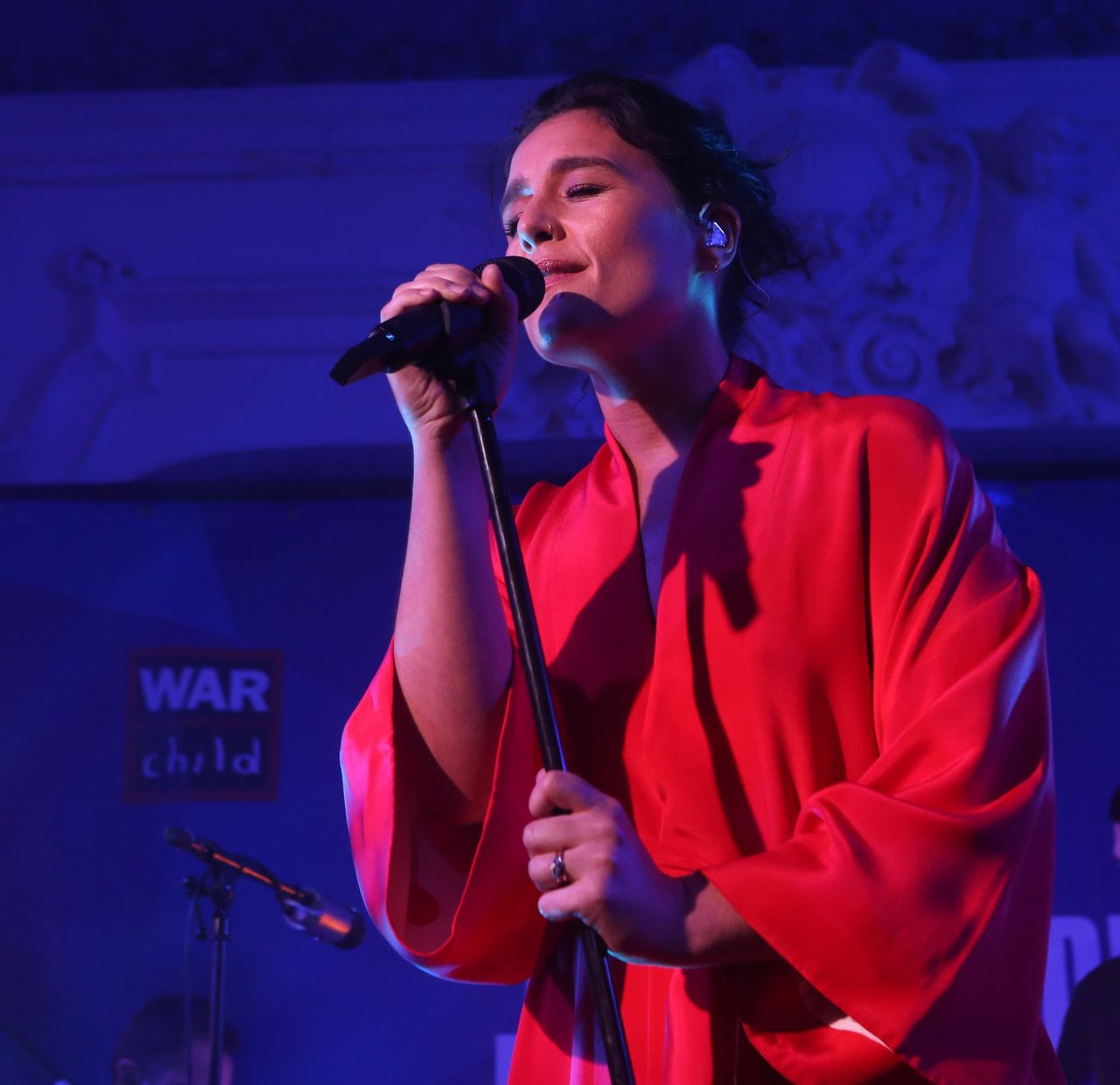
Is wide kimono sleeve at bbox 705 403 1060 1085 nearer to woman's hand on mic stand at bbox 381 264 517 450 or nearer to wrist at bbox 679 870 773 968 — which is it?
wrist at bbox 679 870 773 968

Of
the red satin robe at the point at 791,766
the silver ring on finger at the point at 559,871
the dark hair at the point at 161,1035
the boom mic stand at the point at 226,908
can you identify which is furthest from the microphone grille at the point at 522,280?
the dark hair at the point at 161,1035

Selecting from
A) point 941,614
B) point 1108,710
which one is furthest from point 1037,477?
point 941,614

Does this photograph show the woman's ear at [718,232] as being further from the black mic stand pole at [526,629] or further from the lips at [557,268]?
the black mic stand pole at [526,629]

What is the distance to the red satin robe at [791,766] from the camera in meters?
0.83

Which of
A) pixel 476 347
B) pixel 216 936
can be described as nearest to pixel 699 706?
pixel 476 347

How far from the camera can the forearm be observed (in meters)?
1.07

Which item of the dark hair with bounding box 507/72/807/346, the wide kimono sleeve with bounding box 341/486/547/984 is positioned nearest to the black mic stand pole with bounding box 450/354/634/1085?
the wide kimono sleeve with bounding box 341/486/547/984

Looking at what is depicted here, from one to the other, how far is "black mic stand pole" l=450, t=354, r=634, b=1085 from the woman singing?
0.03 m

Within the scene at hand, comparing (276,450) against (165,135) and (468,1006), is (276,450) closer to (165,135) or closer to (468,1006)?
(165,135)

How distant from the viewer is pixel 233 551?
3279 mm

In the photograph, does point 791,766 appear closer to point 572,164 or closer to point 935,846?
point 935,846

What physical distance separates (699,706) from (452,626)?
0.21 meters

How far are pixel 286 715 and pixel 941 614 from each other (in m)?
2.45

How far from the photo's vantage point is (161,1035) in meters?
3.01
